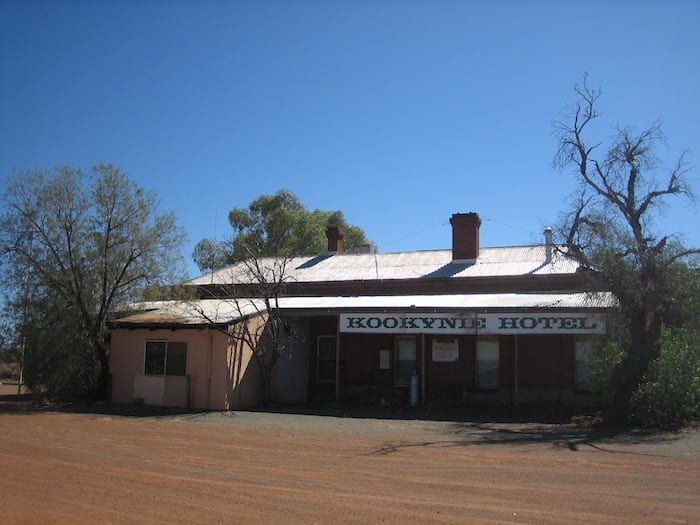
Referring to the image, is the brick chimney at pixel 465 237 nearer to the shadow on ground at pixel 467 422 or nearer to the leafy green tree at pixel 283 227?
the shadow on ground at pixel 467 422

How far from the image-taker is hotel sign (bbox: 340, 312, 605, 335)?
1792 cm

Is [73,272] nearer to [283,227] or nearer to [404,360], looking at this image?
[404,360]

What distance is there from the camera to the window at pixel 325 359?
2425 cm

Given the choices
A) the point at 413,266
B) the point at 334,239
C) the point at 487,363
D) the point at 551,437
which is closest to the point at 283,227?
the point at 334,239

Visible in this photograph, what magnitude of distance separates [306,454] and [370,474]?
2255mm

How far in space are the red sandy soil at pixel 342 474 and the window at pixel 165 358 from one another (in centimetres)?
478

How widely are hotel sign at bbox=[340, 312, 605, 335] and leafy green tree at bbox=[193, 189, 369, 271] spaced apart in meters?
24.1

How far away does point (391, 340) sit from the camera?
926 inches

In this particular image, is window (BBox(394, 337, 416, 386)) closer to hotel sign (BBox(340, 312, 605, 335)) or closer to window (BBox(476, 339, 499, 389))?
window (BBox(476, 339, 499, 389))

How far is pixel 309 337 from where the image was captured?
80.0 ft

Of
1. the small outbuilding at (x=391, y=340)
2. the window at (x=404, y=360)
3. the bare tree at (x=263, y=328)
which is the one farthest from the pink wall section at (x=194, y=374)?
the window at (x=404, y=360)

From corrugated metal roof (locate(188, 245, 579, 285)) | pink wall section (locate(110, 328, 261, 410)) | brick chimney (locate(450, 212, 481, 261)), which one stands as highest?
brick chimney (locate(450, 212, 481, 261))

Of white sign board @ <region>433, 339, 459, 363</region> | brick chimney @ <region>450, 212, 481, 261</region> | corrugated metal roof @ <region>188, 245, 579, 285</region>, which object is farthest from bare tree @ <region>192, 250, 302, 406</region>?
brick chimney @ <region>450, 212, 481, 261</region>

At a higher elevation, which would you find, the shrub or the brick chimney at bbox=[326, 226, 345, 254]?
the brick chimney at bbox=[326, 226, 345, 254]
